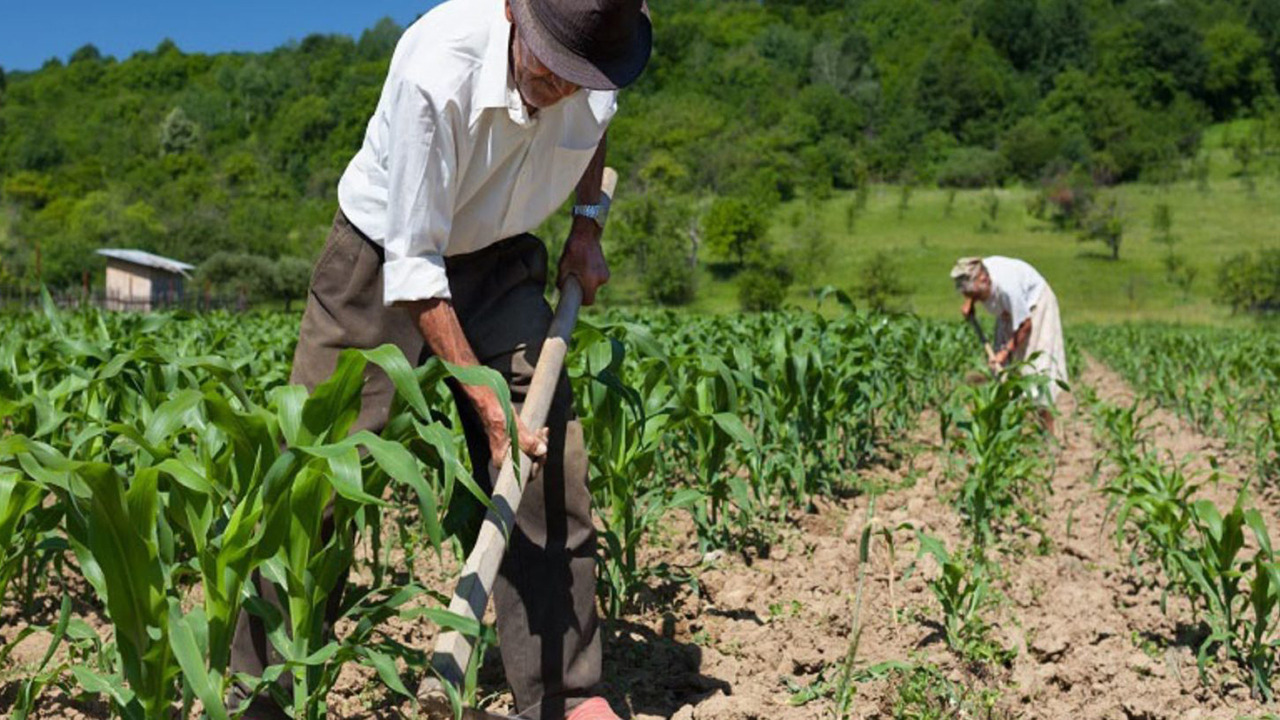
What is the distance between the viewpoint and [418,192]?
237 centimetres

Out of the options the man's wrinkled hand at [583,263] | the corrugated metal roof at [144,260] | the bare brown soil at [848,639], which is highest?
the corrugated metal roof at [144,260]

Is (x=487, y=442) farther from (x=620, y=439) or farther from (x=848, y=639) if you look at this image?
(x=848, y=639)

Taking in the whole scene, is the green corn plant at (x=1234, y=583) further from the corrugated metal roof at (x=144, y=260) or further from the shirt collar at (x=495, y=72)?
the corrugated metal roof at (x=144, y=260)

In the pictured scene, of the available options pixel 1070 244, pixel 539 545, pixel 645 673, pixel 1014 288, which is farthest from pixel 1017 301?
pixel 1070 244

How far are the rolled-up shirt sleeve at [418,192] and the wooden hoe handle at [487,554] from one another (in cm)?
30

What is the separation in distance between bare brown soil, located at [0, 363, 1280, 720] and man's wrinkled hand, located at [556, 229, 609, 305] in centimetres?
97

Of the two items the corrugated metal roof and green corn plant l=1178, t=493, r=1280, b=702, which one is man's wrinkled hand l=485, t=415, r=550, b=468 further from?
the corrugated metal roof

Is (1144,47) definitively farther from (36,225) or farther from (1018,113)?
(36,225)

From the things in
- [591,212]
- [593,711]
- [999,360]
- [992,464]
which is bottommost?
[593,711]

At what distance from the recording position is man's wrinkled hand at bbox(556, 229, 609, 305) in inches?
117

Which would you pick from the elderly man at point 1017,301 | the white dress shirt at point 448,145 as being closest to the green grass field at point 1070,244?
the elderly man at point 1017,301

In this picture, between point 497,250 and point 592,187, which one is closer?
point 497,250

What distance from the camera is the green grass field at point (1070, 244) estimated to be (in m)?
43.2

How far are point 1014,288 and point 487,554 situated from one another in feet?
21.5
